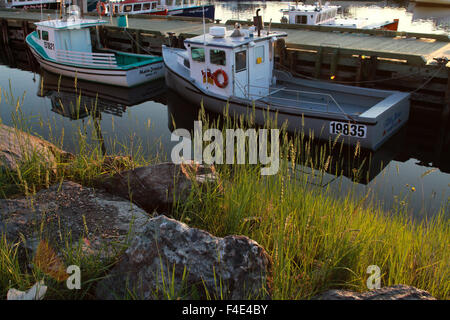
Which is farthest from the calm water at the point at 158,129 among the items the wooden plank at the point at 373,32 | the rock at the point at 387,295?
the wooden plank at the point at 373,32

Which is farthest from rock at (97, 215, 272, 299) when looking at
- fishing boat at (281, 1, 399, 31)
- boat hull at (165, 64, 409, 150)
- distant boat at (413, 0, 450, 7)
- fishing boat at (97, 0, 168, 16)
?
distant boat at (413, 0, 450, 7)

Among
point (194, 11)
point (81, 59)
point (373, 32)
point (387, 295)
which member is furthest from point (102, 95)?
point (194, 11)

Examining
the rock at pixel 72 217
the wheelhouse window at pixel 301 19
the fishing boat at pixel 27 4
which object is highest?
the fishing boat at pixel 27 4

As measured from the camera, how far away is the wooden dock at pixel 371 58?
37.2 feet

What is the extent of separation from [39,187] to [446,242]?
3.86 metres

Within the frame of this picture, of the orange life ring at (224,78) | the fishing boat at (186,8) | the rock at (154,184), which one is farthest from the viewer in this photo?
the fishing boat at (186,8)

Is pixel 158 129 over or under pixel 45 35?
under

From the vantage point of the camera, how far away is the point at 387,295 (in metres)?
2.88

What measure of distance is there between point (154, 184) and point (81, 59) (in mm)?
12136

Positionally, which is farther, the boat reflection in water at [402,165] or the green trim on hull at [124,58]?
the green trim on hull at [124,58]

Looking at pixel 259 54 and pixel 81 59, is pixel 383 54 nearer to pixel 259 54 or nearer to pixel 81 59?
pixel 259 54

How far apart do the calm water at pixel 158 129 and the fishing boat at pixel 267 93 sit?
59cm

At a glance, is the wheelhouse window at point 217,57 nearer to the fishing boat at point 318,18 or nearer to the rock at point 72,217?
the rock at point 72,217
